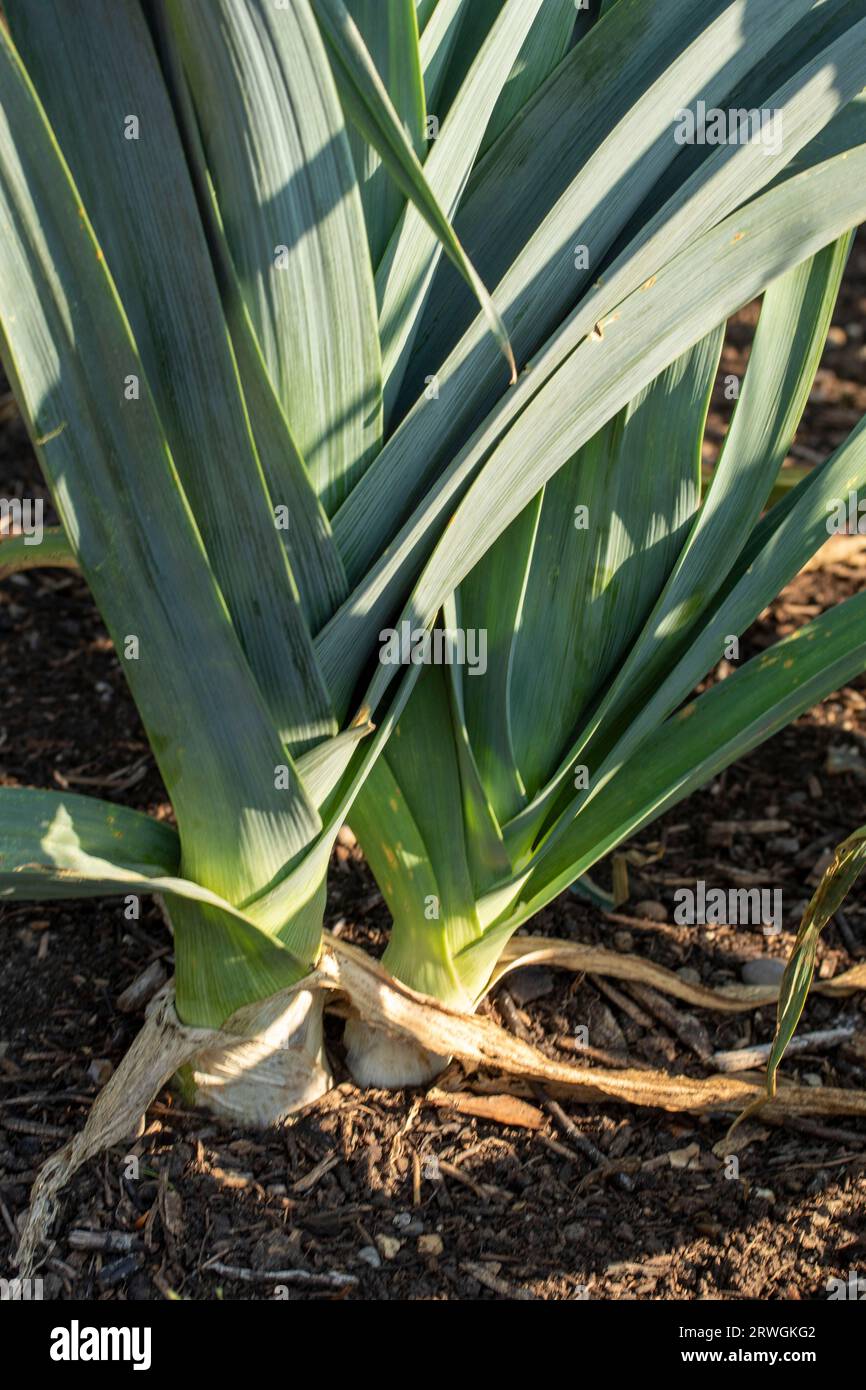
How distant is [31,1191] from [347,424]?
0.80 m

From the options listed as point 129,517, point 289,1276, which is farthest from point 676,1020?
point 129,517

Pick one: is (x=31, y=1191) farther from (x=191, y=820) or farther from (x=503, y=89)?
(x=503, y=89)

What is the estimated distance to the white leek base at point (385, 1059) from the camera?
145 cm

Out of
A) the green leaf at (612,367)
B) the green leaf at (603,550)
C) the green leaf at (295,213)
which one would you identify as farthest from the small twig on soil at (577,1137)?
the green leaf at (295,213)

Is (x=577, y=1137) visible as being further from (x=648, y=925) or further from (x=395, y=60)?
(x=395, y=60)

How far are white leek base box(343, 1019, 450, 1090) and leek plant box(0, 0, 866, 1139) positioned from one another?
6cm

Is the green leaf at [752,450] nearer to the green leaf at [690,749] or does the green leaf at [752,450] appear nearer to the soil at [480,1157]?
the green leaf at [690,749]

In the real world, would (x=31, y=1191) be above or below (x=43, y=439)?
below

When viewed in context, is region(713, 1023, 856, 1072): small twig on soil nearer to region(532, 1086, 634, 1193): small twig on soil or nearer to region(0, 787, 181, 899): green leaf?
region(532, 1086, 634, 1193): small twig on soil

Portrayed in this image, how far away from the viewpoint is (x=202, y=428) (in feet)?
3.50

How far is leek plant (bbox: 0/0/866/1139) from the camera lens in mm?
1004

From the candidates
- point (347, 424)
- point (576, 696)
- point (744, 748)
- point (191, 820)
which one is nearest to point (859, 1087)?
point (744, 748)

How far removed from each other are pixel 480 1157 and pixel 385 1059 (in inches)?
5.6

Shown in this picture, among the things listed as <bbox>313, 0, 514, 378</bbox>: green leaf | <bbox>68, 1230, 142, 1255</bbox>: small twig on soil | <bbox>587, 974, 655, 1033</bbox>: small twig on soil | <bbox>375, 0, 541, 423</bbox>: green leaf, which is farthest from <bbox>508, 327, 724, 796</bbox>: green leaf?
<bbox>68, 1230, 142, 1255</bbox>: small twig on soil
